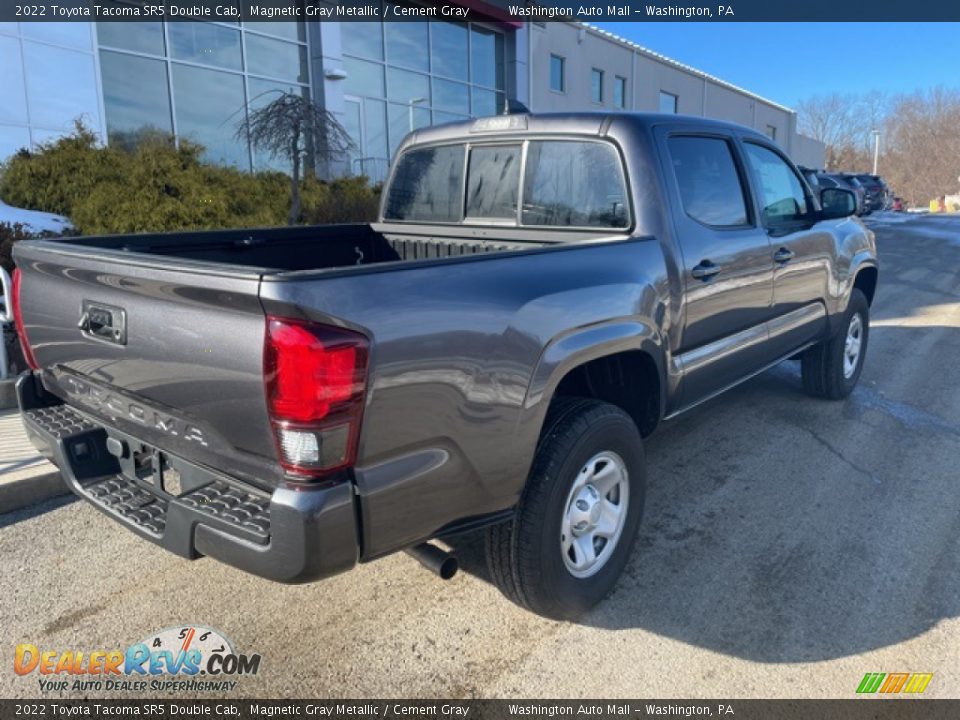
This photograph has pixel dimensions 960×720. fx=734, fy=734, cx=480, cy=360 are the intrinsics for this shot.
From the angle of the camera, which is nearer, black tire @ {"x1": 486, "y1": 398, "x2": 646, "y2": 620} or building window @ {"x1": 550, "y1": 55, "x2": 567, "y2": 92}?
black tire @ {"x1": 486, "y1": 398, "x2": 646, "y2": 620}

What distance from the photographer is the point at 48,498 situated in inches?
160

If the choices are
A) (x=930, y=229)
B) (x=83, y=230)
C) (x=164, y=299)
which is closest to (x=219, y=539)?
(x=164, y=299)

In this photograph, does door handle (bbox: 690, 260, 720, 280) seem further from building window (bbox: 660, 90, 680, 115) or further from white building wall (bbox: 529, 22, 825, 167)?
building window (bbox: 660, 90, 680, 115)

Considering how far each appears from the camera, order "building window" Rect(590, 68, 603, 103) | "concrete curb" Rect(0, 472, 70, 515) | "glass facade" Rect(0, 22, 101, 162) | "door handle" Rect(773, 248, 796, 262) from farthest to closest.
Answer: "building window" Rect(590, 68, 603, 103), "glass facade" Rect(0, 22, 101, 162), "door handle" Rect(773, 248, 796, 262), "concrete curb" Rect(0, 472, 70, 515)

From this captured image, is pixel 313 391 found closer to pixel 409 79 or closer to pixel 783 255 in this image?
pixel 783 255

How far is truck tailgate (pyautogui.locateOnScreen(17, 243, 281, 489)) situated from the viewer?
6.91 feet

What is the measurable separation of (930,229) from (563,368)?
2444 cm

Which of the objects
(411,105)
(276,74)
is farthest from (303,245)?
(411,105)

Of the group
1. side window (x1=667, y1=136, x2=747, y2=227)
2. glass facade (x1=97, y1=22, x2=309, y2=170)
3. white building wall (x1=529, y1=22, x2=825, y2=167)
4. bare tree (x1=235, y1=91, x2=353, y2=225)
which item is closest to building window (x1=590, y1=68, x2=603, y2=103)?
white building wall (x1=529, y1=22, x2=825, y2=167)

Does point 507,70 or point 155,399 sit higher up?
point 507,70

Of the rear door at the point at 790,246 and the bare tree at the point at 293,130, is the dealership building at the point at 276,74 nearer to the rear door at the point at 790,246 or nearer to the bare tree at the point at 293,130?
the rear door at the point at 790,246

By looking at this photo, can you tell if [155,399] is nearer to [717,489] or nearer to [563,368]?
[563,368]

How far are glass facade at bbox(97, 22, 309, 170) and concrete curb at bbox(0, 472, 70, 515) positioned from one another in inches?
373

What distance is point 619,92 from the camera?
29469mm
